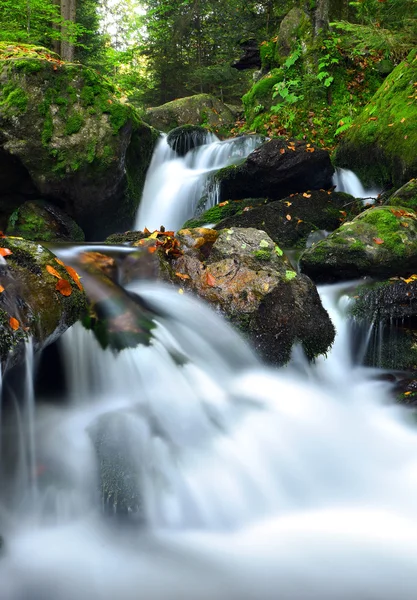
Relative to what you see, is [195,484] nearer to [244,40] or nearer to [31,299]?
[31,299]

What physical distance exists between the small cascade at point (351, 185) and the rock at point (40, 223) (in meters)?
4.94

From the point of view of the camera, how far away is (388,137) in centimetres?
823

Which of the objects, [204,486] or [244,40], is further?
[244,40]

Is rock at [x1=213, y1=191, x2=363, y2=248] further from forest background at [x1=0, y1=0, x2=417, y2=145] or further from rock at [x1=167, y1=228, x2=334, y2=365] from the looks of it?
forest background at [x1=0, y1=0, x2=417, y2=145]

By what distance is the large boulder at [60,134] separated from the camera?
22.6ft

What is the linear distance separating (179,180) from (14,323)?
24.5 ft

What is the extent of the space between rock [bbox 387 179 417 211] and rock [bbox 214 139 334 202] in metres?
1.99

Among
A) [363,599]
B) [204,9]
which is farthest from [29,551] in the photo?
[204,9]

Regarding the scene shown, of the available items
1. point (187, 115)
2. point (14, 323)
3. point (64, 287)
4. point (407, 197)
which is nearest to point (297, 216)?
point (407, 197)

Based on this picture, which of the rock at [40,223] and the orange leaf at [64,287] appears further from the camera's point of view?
the rock at [40,223]

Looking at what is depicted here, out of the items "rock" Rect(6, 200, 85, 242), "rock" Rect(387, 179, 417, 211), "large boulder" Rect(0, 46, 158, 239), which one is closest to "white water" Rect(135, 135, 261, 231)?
"large boulder" Rect(0, 46, 158, 239)

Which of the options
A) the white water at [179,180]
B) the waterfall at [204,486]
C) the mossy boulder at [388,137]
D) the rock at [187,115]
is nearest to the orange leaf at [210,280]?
the waterfall at [204,486]

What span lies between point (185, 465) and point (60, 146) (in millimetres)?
5710

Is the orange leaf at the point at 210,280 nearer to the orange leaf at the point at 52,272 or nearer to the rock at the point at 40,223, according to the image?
the orange leaf at the point at 52,272
